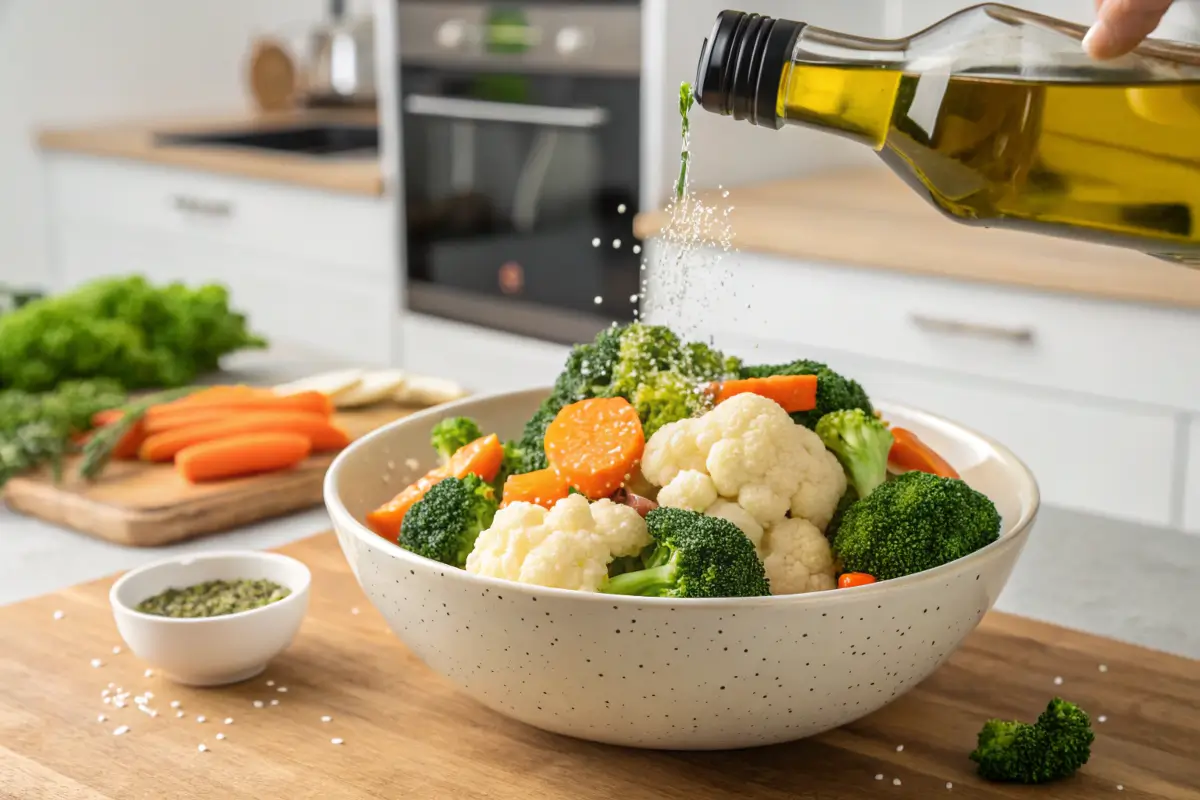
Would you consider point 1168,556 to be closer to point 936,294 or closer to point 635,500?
point 635,500

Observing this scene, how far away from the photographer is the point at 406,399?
1726mm

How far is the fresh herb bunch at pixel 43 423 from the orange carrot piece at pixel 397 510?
58 centimetres

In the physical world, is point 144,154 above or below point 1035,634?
above

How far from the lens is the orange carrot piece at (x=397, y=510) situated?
1.01 metres

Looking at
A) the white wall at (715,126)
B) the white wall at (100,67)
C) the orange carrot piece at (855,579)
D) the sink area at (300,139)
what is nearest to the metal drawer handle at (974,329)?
the white wall at (715,126)

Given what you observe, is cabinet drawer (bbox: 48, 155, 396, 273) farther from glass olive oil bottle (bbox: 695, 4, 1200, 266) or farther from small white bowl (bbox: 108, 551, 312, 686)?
glass olive oil bottle (bbox: 695, 4, 1200, 266)

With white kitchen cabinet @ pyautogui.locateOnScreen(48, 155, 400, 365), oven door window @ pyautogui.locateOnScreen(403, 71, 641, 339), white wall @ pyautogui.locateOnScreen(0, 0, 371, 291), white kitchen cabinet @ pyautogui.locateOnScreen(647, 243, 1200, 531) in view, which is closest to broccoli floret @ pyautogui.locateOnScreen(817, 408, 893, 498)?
white kitchen cabinet @ pyautogui.locateOnScreen(647, 243, 1200, 531)

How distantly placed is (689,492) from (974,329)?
155 cm

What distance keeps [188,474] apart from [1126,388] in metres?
1.52

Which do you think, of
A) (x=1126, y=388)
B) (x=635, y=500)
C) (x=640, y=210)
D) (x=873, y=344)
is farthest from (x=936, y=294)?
(x=635, y=500)

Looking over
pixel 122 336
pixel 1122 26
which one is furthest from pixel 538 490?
pixel 122 336

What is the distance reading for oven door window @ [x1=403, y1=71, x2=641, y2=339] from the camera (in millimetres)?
2936

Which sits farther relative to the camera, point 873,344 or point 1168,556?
point 873,344

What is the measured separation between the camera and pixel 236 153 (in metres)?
3.69
